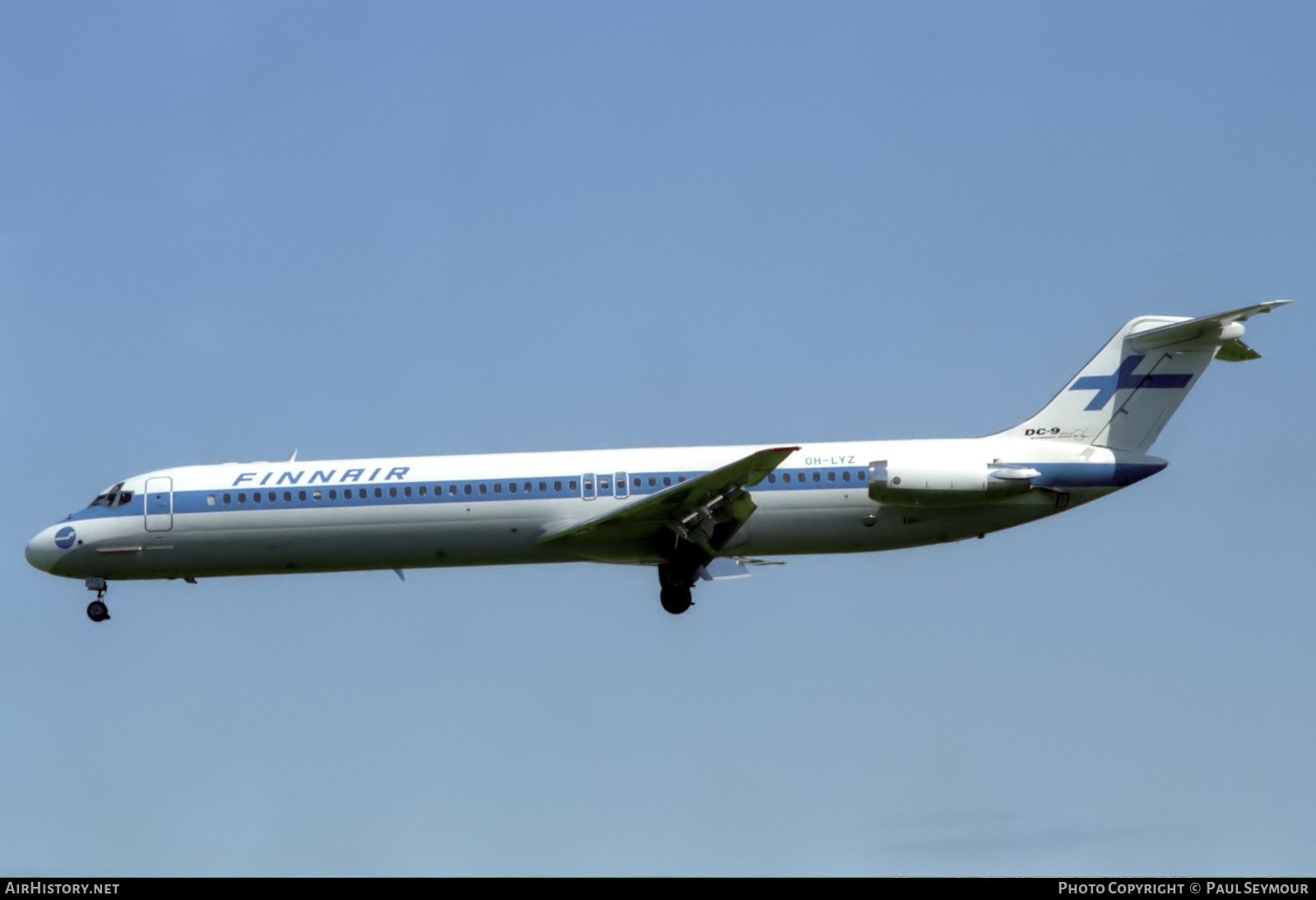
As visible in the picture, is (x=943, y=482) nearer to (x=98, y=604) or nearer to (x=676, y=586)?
(x=676, y=586)

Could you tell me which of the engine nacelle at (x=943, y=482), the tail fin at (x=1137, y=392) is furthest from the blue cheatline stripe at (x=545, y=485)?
the tail fin at (x=1137, y=392)

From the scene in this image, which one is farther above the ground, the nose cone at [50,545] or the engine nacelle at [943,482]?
the nose cone at [50,545]

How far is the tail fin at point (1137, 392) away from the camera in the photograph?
127 feet

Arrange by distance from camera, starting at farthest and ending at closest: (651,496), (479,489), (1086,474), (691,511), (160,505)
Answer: (160,505), (479,489), (1086,474), (691,511), (651,496)

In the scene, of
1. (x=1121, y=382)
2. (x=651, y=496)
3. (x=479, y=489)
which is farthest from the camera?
(x=1121, y=382)

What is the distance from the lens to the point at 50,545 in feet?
128

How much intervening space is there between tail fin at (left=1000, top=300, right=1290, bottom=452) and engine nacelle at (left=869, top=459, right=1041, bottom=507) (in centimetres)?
197

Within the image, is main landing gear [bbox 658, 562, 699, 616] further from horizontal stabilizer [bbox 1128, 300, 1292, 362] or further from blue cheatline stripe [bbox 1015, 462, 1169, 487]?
horizontal stabilizer [bbox 1128, 300, 1292, 362]

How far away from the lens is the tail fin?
1522 inches

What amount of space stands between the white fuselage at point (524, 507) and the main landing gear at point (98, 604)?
933mm

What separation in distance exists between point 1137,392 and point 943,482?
5.29m

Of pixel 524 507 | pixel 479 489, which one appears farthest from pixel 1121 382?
pixel 479 489

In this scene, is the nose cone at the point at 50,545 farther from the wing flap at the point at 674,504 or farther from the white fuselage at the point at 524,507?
the wing flap at the point at 674,504

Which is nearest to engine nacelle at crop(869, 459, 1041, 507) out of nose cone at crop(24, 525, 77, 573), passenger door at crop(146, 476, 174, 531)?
passenger door at crop(146, 476, 174, 531)
